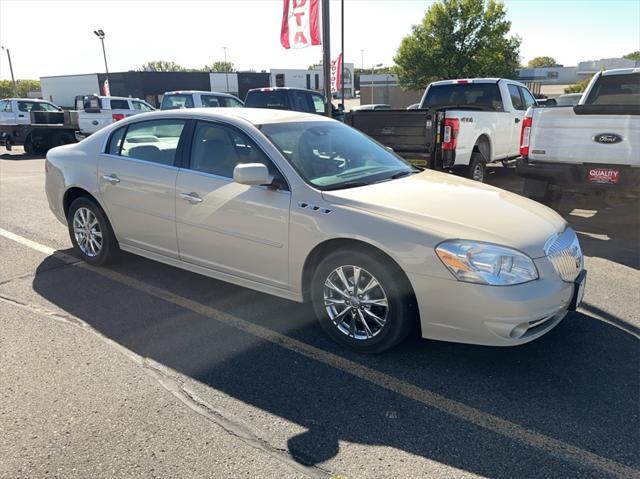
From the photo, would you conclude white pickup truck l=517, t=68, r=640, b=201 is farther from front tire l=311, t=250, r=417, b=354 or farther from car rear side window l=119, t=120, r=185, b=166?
car rear side window l=119, t=120, r=185, b=166

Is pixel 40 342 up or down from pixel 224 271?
down

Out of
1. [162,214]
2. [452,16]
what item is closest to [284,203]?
[162,214]

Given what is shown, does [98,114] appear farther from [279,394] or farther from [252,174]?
[279,394]

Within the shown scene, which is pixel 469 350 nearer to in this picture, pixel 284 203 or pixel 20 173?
pixel 284 203

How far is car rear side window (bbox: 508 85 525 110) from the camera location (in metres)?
10.1

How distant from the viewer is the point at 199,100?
1527cm

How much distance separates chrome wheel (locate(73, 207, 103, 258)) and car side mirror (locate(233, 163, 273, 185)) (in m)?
2.23

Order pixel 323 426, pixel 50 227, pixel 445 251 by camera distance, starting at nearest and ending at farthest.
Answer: pixel 323 426 < pixel 445 251 < pixel 50 227

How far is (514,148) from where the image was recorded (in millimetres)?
10438

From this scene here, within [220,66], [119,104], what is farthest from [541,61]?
[119,104]

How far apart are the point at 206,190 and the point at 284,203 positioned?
772mm

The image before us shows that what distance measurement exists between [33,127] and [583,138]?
16.7m

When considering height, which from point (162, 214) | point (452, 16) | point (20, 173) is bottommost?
point (20, 173)

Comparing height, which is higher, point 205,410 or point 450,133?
point 450,133
